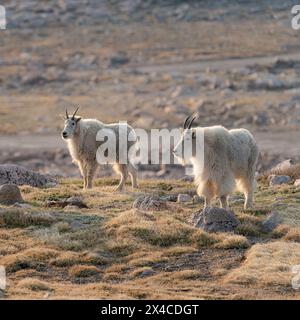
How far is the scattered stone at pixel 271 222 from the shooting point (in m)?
17.1

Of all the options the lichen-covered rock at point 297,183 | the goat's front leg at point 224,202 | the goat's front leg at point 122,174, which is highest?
the goat's front leg at point 122,174

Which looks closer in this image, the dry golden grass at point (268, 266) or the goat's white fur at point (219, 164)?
the dry golden grass at point (268, 266)

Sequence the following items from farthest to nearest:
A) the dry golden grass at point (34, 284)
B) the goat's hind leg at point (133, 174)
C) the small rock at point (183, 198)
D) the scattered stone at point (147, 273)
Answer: the goat's hind leg at point (133, 174) → the small rock at point (183, 198) → the scattered stone at point (147, 273) → the dry golden grass at point (34, 284)

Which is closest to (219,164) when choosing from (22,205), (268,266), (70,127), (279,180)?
(268,266)

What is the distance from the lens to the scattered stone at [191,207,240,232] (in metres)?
16.9

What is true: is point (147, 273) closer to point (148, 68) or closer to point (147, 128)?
point (147, 128)

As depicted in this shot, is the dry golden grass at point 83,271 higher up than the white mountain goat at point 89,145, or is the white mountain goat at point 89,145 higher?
the white mountain goat at point 89,145

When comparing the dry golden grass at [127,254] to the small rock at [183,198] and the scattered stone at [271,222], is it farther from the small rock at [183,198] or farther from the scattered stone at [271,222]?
the small rock at [183,198]

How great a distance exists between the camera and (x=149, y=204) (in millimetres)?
18500

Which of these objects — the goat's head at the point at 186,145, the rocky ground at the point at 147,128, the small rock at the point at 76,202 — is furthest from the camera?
the small rock at the point at 76,202

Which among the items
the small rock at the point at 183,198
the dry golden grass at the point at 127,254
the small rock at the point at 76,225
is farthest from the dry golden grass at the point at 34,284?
the small rock at the point at 183,198

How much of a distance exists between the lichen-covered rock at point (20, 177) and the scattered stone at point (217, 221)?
6349 millimetres

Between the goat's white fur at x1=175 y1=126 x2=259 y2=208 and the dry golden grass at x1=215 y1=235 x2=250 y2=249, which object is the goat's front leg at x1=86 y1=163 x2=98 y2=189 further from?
the dry golden grass at x1=215 y1=235 x2=250 y2=249
